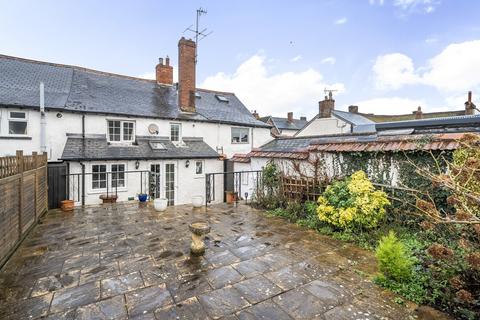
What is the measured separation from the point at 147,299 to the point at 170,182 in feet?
35.2

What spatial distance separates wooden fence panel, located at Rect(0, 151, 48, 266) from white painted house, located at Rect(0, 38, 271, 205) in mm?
2905

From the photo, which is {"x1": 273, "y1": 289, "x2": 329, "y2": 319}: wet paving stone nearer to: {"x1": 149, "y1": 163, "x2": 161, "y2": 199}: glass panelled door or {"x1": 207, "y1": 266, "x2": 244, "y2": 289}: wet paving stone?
{"x1": 207, "y1": 266, "x2": 244, "y2": 289}: wet paving stone

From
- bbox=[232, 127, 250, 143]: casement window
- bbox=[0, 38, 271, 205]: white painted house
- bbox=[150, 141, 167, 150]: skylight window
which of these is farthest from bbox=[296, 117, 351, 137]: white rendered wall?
bbox=[150, 141, 167, 150]: skylight window

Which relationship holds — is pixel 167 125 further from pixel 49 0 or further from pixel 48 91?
pixel 49 0

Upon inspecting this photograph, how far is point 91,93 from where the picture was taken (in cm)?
1368

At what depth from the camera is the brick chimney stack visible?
15953 millimetres

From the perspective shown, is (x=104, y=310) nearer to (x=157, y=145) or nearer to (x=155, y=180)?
(x=155, y=180)

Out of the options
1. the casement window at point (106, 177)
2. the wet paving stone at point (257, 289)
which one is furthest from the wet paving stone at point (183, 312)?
the casement window at point (106, 177)

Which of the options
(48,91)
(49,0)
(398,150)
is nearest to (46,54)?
(48,91)

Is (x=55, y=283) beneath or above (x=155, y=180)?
beneath

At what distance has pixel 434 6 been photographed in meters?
8.97

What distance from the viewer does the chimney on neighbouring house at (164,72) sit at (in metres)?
17.8

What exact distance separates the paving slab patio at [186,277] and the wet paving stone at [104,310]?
0.01m

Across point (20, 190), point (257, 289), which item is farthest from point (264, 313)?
point (20, 190)
